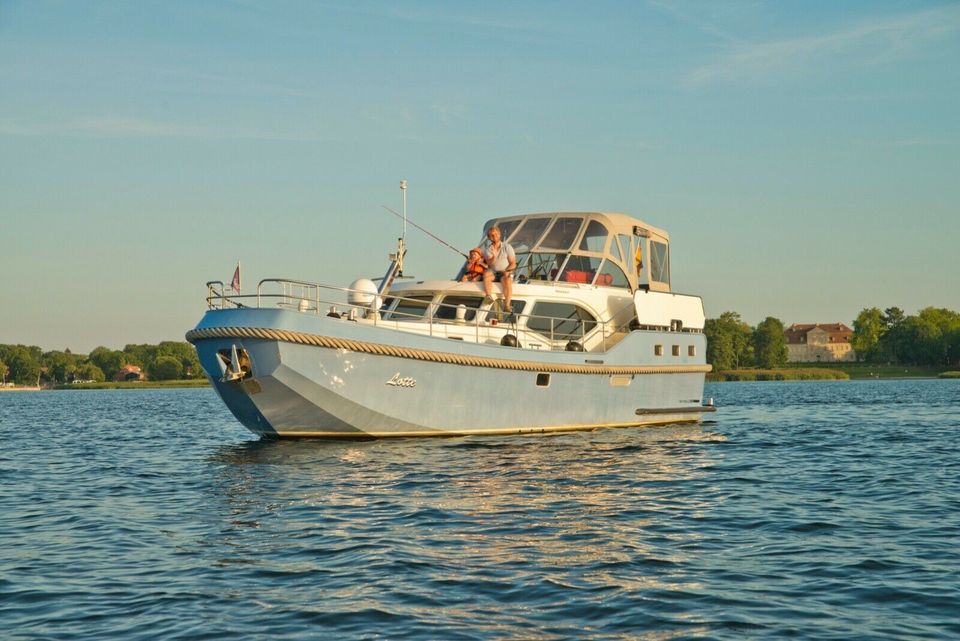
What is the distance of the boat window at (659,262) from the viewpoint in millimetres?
24094

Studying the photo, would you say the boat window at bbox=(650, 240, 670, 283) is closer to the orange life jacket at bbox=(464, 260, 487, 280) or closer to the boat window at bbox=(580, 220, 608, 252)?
the boat window at bbox=(580, 220, 608, 252)

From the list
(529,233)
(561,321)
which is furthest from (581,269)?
(561,321)

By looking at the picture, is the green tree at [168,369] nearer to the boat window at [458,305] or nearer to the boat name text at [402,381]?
the boat window at [458,305]

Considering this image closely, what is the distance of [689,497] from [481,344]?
255 inches

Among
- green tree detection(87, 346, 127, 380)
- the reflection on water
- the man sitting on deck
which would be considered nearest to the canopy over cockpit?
the man sitting on deck

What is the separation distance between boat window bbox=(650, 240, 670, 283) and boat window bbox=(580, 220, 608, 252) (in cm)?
200

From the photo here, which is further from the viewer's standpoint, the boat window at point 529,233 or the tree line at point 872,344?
the tree line at point 872,344

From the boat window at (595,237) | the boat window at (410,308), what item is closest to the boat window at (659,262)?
the boat window at (595,237)

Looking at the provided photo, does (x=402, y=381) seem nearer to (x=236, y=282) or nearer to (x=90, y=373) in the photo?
(x=236, y=282)

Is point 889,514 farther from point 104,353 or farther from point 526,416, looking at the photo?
point 104,353

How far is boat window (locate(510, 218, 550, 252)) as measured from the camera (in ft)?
74.6

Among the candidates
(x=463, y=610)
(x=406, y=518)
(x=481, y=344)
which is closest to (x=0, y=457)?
(x=481, y=344)

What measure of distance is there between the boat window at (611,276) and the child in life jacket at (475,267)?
123 inches

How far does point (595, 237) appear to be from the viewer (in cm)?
2255
